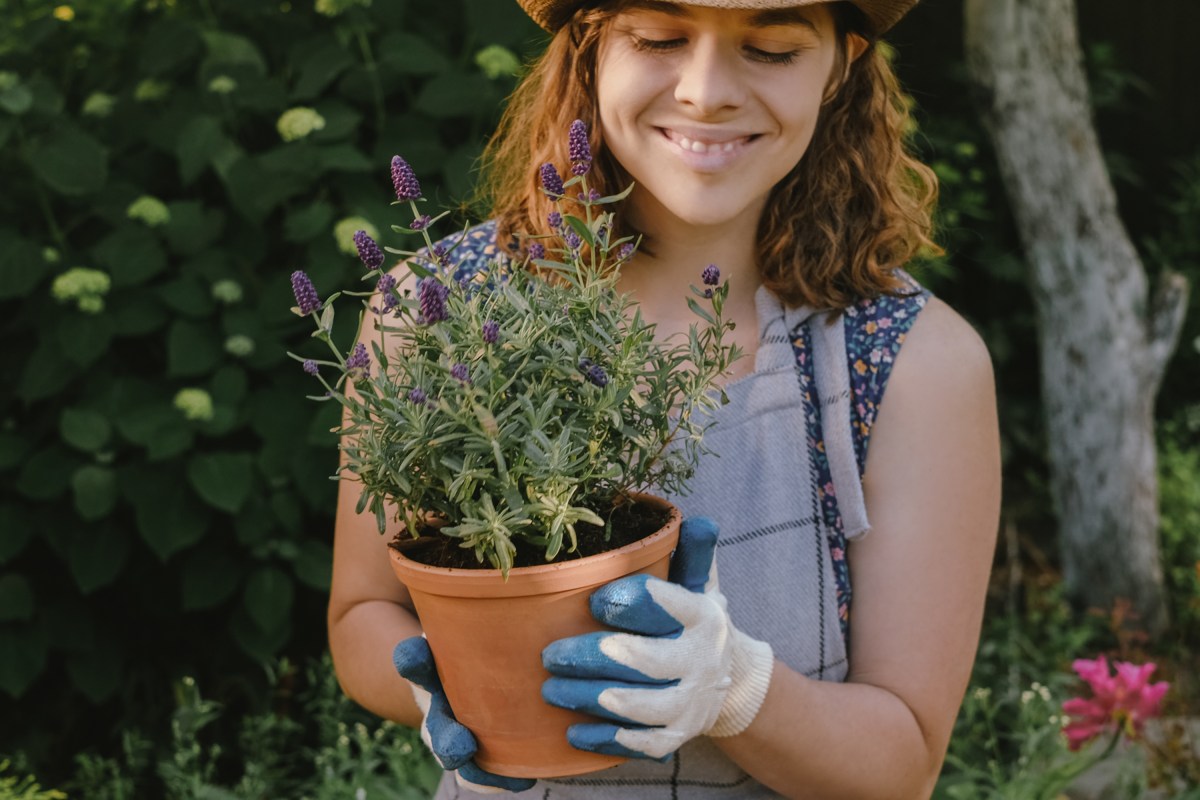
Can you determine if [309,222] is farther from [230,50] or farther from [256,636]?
[256,636]

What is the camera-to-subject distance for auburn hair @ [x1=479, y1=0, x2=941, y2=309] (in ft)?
5.47

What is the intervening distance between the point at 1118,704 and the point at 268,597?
1578 millimetres

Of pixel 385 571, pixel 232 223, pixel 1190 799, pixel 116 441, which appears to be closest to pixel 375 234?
pixel 232 223

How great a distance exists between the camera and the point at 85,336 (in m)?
2.50

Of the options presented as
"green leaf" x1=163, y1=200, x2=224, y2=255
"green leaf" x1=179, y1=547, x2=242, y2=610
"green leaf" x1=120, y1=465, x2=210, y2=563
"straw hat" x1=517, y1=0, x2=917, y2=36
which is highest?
"straw hat" x1=517, y1=0, x2=917, y2=36

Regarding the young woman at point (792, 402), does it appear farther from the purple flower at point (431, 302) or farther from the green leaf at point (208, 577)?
the green leaf at point (208, 577)

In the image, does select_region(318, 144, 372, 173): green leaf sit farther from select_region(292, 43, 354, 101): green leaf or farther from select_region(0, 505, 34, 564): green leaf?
select_region(0, 505, 34, 564): green leaf

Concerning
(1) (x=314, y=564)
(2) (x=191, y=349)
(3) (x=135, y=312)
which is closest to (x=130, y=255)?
(3) (x=135, y=312)

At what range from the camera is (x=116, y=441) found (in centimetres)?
256

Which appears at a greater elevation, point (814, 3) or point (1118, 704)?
point (814, 3)

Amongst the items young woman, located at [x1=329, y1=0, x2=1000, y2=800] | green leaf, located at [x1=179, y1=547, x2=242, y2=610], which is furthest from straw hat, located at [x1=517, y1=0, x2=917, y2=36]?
green leaf, located at [x1=179, y1=547, x2=242, y2=610]

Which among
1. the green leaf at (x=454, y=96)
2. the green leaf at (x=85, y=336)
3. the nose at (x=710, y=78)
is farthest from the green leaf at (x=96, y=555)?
the nose at (x=710, y=78)

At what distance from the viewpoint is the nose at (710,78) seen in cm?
142

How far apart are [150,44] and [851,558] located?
185 cm
